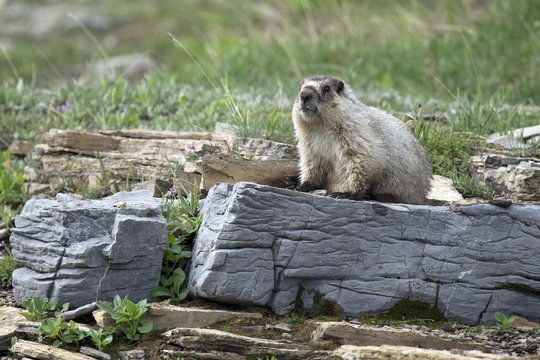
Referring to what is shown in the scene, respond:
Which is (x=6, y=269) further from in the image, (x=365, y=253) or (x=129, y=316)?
(x=365, y=253)

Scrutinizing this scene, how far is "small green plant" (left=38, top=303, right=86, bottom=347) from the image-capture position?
508 centimetres

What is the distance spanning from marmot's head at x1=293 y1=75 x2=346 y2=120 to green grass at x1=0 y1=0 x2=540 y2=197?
4.38 ft

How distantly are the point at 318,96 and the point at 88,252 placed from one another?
2.62 m

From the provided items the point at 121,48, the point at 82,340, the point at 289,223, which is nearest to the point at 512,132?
the point at 289,223

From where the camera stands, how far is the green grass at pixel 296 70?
29.3 ft

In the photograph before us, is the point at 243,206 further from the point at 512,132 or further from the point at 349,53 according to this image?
the point at 349,53

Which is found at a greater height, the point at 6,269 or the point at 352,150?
the point at 352,150

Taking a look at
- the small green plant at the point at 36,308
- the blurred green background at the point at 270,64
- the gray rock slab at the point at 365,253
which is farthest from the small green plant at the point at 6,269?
the blurred green background at the point at 270,64

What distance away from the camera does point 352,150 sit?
642cm

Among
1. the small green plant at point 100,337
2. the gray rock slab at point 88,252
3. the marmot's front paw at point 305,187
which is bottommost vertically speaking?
the small green plant at point 100,337

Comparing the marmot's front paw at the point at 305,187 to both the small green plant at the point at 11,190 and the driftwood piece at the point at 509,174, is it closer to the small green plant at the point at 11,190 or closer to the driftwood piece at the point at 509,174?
the driftwood piece at the point at 509,174

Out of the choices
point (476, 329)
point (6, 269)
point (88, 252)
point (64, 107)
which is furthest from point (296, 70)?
point (476, 329)

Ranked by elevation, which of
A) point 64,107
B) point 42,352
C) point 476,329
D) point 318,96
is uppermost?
point 318,96

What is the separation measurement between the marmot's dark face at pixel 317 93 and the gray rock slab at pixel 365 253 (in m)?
1.15
